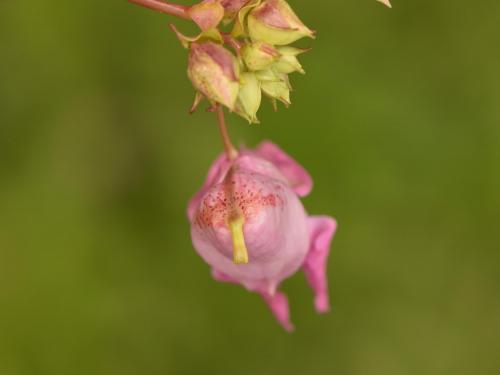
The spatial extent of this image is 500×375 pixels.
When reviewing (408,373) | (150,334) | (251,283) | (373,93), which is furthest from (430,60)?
(251,283)

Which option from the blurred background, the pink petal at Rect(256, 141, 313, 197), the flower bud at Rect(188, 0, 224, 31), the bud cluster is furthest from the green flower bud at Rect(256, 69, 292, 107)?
the blurred background

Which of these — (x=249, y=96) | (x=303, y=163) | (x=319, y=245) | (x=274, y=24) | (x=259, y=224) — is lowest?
(x=303, y=163)

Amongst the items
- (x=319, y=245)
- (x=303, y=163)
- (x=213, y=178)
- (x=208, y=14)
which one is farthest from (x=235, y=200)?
(x=303, y=163)

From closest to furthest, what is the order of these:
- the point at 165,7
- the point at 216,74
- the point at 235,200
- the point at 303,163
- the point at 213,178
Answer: the point at 216,74
the point at 165,7
the point at 235,200
the point at 213,178
the point at 303,163

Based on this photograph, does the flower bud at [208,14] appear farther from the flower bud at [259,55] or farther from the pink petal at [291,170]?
the pink petal at [291,170]

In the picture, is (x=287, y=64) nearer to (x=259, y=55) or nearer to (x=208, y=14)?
(x=259, y=55)

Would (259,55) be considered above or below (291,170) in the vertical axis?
above
